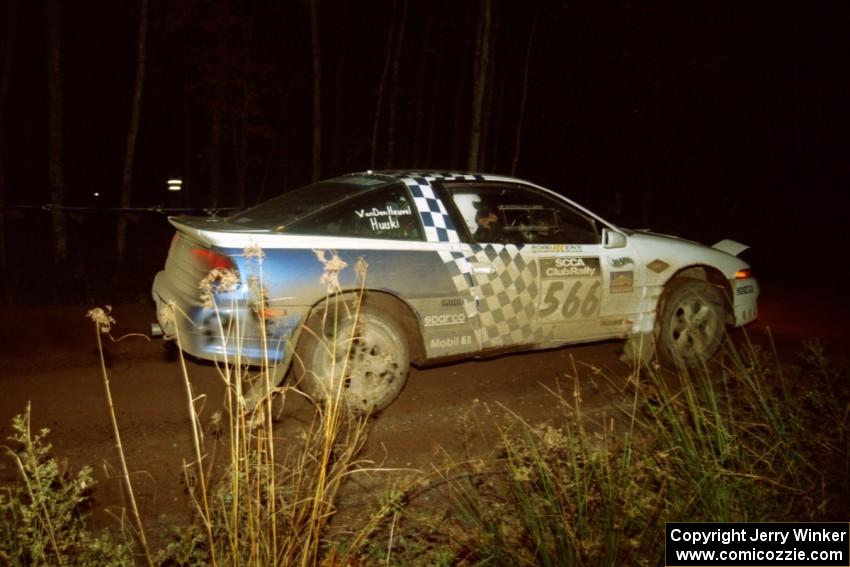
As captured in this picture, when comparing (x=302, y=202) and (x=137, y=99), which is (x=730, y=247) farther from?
(x=137, y=99)

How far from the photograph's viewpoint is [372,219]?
4.53 meters

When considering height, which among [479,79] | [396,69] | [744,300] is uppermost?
[396,69]

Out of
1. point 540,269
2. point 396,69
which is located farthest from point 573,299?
point 396,69

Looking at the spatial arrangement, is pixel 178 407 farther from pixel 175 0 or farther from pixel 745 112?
pixel 745 112

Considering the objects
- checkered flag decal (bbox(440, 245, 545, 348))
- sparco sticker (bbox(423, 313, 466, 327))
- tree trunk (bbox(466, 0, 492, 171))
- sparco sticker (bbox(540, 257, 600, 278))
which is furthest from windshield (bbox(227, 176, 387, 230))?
tree trunk (bbox(466, 0, 492, 171))

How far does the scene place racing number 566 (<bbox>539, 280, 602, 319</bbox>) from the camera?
5027 mm

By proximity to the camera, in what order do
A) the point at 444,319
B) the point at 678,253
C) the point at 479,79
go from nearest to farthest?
the point at 444,319, the point at 678,253, the point at 479,79

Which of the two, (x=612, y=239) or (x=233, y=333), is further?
(x=612, y=239)

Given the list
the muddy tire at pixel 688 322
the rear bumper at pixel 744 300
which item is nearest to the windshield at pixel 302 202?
the muddy tire at pixel 688 322

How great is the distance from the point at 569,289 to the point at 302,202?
2.13m

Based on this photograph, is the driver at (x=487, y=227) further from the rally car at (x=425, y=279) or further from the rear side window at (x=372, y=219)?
the rear side window at (x=372, y=219)

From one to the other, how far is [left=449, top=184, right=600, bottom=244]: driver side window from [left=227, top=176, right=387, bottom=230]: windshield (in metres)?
0.70

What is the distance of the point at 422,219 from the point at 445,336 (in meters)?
0.85

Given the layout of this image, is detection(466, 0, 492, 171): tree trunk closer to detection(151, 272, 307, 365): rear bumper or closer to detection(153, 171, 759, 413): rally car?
→ detection(153, 171, 759, 413): rally car
